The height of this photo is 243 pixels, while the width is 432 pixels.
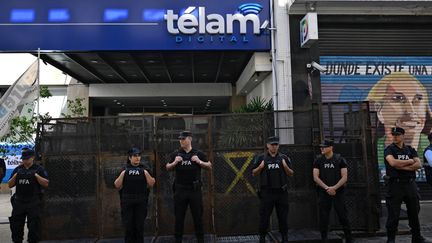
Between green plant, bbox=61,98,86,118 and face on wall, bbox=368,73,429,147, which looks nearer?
face on wall, bbox=368,73,429,147

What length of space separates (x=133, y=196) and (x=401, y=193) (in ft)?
13.8

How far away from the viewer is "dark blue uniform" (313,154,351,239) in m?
6.82

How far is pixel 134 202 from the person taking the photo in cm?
657

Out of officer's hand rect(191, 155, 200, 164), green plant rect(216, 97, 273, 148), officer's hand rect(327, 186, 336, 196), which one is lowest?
officer's hand rect(327, 186, 336, 196)

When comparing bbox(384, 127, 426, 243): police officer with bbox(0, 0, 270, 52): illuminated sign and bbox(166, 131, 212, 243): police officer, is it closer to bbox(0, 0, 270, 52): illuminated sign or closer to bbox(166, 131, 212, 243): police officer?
bbox(166, 131, 212, 243): police officer

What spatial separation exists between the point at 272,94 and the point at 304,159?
4.56m

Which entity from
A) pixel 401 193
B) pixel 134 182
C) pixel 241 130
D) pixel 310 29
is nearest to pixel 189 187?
pixel 134 182

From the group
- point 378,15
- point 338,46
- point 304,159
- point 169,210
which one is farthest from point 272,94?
point 169,210

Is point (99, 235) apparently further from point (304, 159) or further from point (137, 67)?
point (137, 67)

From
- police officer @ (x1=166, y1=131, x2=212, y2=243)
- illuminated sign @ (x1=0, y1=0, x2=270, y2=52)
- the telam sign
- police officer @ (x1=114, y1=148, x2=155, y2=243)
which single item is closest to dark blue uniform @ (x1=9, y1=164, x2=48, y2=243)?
police officer @ (x1=114, y1=148, x2=155, y2=243)

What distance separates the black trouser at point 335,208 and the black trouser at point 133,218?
2.89 metres

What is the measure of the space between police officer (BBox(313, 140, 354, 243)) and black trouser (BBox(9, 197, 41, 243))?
15.3 feet

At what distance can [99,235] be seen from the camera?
8.02 meters

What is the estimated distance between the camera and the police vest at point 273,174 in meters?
6.84
